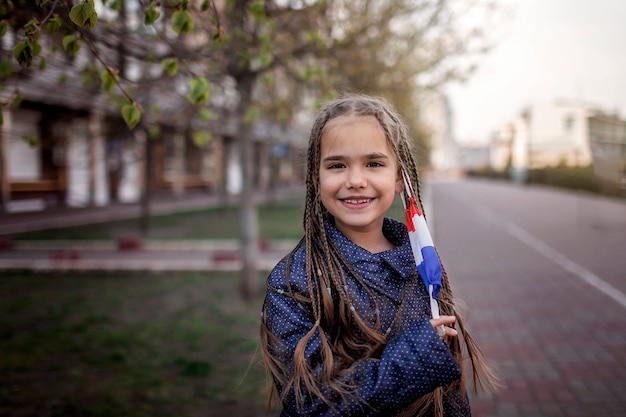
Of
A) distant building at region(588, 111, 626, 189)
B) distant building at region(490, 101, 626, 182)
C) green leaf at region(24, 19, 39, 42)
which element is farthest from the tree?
distant building at region(490, 101, 626, 182)

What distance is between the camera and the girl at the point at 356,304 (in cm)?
145

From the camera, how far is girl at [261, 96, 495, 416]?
145cm

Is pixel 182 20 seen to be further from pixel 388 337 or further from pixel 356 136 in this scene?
pixel 388 337

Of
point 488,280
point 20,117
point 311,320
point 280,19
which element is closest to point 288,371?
point 311,320

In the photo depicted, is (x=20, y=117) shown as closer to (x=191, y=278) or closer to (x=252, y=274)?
(x=191, y=278)

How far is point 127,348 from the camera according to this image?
4875 millimetres

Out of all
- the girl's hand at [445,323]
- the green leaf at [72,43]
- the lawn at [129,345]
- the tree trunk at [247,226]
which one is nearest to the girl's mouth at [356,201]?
the girl's hand at [445,323]

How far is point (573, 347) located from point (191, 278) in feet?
17.0

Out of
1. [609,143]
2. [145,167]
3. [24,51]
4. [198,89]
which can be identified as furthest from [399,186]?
[609,143]

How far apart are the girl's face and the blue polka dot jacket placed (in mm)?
94

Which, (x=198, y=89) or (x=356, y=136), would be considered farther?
(x=198, y=89)

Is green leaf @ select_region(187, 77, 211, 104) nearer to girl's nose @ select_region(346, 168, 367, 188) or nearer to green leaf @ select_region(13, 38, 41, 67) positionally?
green leaf @ select_region(13, 38, 41, 67)

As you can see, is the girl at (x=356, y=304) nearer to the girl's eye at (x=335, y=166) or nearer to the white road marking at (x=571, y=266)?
the girl's eye at (x=335, y=166)

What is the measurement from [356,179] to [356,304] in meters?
0.39
